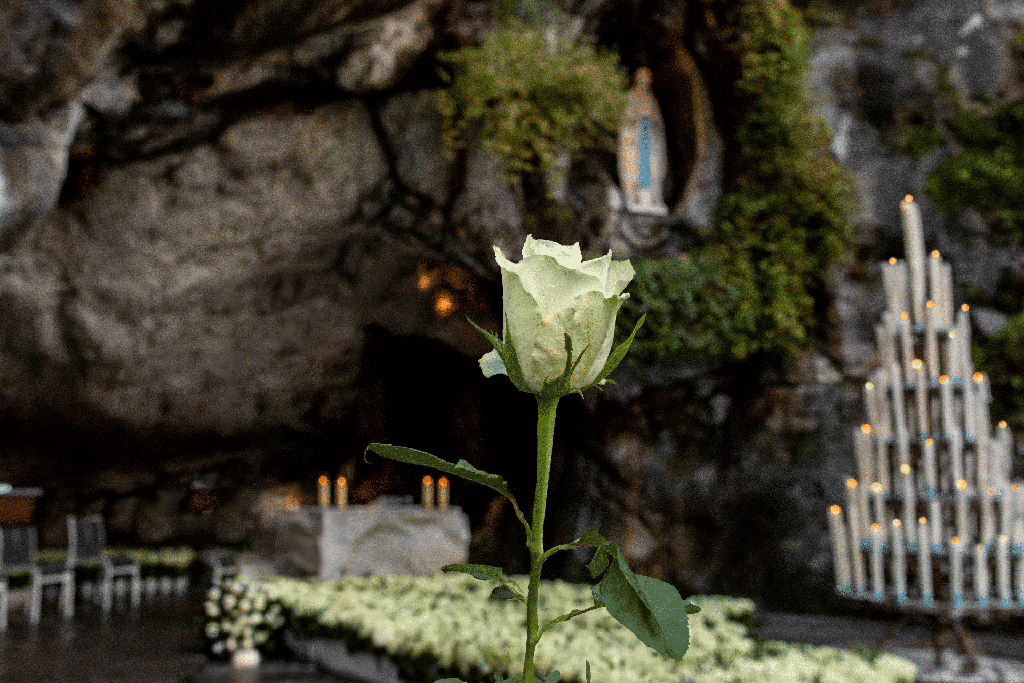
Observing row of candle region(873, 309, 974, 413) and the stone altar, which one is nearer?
row of candle region(873, 309, 974, 413)

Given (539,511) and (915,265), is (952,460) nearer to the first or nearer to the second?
(915,265)

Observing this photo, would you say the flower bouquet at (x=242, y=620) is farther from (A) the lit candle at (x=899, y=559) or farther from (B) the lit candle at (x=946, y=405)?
(B) the lit candle at (x=946, y=405)

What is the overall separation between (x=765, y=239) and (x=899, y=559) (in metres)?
4.50

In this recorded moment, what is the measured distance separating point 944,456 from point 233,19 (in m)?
6.40

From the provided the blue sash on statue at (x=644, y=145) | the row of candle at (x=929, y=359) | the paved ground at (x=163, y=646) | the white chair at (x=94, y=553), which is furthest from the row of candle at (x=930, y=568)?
the white chair at (x=94, y=553)

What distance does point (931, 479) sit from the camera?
505cm

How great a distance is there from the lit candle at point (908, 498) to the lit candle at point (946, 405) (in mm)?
353

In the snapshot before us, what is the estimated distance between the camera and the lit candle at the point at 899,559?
4953 mm

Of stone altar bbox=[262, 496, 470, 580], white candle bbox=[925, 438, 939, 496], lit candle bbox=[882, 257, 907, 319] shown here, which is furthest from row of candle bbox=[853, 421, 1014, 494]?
stone altar bbox=[262, 496, 470, 580]

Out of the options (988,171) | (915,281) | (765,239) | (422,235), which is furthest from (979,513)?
(422,235)

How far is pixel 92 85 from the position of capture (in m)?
6.93

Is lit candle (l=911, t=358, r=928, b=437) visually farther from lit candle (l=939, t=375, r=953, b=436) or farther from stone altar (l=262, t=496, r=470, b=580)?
stone altar (l=262, t=496, r=470, b=580)

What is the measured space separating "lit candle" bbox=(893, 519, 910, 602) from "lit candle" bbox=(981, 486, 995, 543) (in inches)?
16.8

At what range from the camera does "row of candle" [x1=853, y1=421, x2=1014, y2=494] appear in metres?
5.01
